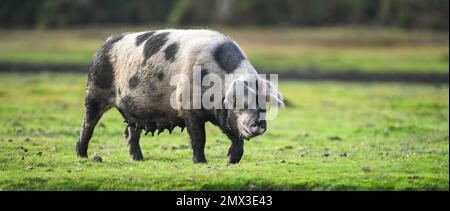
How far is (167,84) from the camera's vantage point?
52.5 ft

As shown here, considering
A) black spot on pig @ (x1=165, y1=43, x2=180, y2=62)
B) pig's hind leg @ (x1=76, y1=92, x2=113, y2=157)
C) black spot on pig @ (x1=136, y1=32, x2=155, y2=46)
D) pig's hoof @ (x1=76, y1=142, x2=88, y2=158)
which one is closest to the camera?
black spot on pig @ (x1=165, y1=43, x2=180, y2=62)

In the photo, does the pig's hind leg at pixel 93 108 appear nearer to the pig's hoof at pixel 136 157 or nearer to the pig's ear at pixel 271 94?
the pig's hoof at pixel 136 157

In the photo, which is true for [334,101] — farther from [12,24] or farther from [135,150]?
[12,24]

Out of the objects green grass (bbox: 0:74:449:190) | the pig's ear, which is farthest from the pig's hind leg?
the pig's ear

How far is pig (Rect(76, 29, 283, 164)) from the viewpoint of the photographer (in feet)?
50.0

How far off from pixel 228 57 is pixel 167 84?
4.41 feet

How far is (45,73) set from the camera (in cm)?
4809

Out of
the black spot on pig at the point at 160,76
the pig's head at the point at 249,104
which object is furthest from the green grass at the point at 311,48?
the pig's head at the point at 249,104

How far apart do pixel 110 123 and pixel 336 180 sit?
37.7ft

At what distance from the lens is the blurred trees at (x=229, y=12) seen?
73812mm

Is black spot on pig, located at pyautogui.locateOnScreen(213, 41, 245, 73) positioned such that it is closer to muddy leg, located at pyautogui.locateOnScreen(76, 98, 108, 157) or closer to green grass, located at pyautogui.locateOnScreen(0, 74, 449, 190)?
green grass, located at pyautogui.locateOnScreen(0, 74, 449, 190)

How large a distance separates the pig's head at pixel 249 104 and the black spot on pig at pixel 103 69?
298cm

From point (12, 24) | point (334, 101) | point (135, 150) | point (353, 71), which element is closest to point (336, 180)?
point (135, 150)

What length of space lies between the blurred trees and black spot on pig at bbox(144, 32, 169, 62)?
5766 centimetres
